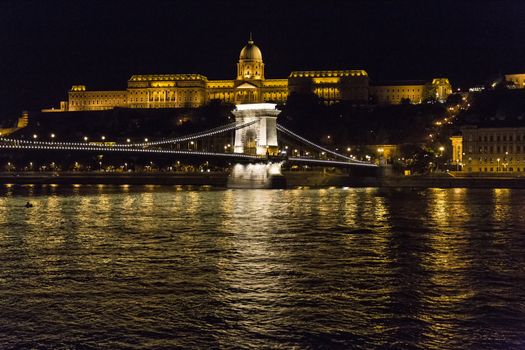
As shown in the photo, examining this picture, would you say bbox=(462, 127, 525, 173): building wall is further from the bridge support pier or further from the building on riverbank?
the bridge support pier

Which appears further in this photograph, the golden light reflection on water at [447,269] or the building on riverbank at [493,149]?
the building on riverbank at [493,149]

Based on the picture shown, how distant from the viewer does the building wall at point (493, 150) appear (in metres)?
56.0

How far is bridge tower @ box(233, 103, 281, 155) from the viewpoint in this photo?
161 feet

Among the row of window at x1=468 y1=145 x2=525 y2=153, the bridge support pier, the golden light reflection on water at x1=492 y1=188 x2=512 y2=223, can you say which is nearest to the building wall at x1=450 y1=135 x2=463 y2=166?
the row of window at x1=468 y1=145 x2=525 y2=153

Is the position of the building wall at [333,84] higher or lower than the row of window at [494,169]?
higher

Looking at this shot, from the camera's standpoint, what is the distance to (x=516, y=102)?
262 ft

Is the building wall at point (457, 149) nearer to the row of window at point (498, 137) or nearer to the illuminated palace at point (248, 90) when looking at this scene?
the row of window at point (498, 137)

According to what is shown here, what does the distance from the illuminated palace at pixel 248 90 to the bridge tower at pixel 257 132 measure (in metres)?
46.2

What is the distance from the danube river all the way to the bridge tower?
26870 mm

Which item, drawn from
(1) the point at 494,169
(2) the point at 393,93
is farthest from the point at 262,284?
(2) the point at 393,93

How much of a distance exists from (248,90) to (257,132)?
48.3 metres

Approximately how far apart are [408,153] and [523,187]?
73.5 ft

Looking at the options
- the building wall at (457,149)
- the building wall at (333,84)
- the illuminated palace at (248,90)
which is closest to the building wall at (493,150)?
the building wall at (457,149)

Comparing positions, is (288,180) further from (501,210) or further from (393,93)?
(393,93)
